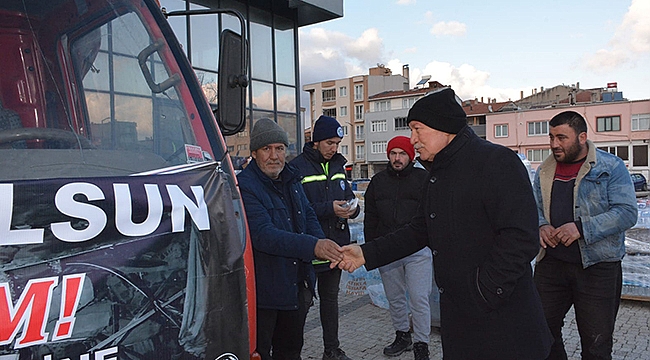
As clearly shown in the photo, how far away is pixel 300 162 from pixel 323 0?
10742 mm

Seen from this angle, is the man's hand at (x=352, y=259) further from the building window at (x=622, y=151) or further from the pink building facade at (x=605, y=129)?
the building window at (x=622, y=151)

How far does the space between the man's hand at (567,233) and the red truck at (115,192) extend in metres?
2.11

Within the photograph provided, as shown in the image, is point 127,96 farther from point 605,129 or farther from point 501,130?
point 501,130

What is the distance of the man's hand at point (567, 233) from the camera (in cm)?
328

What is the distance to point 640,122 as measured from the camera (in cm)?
4866

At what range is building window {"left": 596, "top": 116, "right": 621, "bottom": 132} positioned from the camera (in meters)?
49.6

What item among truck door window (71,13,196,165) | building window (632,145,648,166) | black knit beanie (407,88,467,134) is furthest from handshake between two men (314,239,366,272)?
building window (632,145,648,166)

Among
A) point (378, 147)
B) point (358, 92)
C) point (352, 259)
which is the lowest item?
point (352, 259)

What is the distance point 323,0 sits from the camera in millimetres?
14148

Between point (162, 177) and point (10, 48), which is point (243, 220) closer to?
point (162, 177)

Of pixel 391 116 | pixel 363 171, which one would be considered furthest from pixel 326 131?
pixel 363 171

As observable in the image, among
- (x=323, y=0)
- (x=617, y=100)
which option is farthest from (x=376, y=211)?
(x=617, y=100)

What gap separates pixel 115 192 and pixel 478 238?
1567mm

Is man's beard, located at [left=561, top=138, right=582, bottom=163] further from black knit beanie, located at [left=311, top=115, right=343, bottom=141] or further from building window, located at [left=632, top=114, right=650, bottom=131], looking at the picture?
building window, located at [left=632, top=114, right=650, bottom=131]
